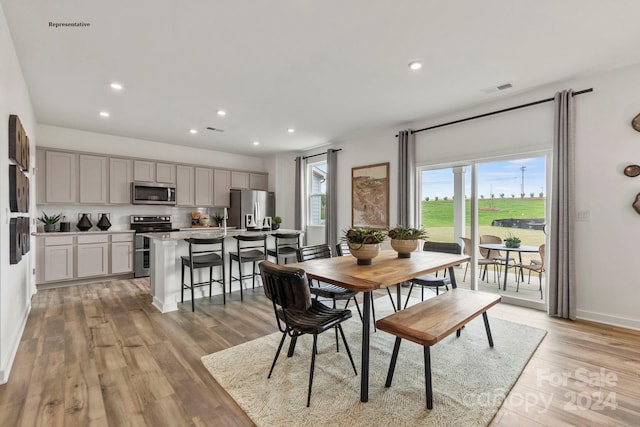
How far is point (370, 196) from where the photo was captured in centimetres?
548

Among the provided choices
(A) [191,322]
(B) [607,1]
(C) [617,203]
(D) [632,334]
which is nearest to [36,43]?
(A) [191,322]

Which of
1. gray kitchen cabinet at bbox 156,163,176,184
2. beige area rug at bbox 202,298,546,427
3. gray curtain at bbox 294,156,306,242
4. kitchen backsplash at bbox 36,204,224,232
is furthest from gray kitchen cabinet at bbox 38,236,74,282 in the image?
gray curtain at bbox 294,156,306,242

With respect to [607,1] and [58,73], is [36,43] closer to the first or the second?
[58,73]

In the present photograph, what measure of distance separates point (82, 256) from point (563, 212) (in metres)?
6.92

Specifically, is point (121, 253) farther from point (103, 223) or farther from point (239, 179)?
point (239, 179)

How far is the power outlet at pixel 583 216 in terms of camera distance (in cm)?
334

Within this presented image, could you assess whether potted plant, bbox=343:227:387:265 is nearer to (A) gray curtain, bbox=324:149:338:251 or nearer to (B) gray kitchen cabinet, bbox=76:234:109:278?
(A) gray curtain, bbox=324:149:338:251

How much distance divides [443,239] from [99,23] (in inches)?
184

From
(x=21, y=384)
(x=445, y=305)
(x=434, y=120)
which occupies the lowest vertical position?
(x=21, y=384)

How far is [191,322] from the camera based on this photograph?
333cm

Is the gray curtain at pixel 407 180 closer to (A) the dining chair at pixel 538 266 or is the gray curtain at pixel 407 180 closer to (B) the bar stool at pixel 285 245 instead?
(A) the dining chair at pixel 538 266

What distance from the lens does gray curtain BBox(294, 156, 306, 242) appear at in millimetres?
6859

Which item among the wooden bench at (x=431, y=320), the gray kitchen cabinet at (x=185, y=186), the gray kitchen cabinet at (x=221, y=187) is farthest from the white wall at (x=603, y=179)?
the gray kitchen cabinet at (x=185, y=186)

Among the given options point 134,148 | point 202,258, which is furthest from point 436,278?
point 134,148
